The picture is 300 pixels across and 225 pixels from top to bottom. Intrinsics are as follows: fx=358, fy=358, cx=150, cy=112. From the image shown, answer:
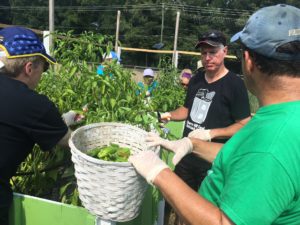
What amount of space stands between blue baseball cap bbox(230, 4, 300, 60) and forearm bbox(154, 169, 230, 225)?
1.64 feet

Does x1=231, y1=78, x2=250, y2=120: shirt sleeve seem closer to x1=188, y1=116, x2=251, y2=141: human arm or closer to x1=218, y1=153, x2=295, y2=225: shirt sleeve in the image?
x1=188, y1=116, x2=251, y2=141: human arm

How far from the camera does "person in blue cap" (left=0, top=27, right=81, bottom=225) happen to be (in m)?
1.71

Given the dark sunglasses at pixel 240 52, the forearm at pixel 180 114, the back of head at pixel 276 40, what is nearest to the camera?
the back of head at pixel 276 40

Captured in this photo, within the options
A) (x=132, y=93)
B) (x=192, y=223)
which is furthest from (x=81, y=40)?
(x=192, y=223)

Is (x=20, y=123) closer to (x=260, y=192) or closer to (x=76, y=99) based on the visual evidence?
(x=76, y=99)

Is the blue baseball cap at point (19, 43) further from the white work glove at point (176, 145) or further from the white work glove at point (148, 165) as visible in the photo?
the white work glove at point (148, 165)

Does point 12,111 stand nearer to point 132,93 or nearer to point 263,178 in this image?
point 132,93

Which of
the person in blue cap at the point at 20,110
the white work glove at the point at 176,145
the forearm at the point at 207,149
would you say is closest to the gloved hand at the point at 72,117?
the person in blue cap at the point at 20,110

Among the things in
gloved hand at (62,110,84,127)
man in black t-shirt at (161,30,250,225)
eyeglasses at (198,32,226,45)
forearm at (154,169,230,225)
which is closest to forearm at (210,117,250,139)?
man in black t-shirt at (161,30,250,225)

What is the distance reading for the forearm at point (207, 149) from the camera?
1907mm

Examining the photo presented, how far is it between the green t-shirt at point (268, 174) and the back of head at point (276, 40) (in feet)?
0.42

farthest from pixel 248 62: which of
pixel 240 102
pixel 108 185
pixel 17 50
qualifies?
pixel 240 102

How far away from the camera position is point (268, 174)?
0.97 m

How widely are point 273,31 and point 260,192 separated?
500 mm
